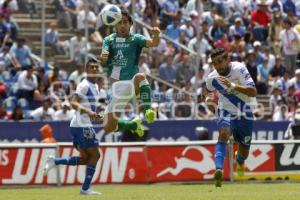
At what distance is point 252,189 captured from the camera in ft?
64.9

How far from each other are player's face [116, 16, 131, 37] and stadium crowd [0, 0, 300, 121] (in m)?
8.83

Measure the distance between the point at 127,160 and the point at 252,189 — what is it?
13.7ft

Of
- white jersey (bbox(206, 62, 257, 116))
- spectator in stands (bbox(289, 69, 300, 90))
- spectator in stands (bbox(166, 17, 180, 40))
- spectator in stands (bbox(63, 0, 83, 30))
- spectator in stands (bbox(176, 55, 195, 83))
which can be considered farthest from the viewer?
spectator in stands (bbox(166, 17, 180, 40))

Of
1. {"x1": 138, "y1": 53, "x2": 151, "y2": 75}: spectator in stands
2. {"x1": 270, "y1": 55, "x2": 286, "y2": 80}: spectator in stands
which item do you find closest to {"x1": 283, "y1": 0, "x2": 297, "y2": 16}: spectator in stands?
{"x1": 270, "y1": 55, "x2": 286, "y2": 80}: spectator in stands

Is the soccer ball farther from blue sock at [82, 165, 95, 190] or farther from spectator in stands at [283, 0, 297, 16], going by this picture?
spectator in stands at [283, 0, 297, 16]

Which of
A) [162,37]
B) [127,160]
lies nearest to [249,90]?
[127,160]

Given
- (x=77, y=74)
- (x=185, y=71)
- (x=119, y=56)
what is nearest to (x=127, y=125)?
(x=119, y=56)

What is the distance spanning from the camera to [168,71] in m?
30.1

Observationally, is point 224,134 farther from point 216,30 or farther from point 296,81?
point 216,30

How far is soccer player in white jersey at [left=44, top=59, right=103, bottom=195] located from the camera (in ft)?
62.0

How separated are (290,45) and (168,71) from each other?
13.3ft

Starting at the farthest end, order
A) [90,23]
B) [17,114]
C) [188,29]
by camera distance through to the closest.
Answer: [188,29] < [90,23] < [17,114]

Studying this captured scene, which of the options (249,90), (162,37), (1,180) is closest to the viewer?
(249,90)

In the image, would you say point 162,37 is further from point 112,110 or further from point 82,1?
point 112,110
